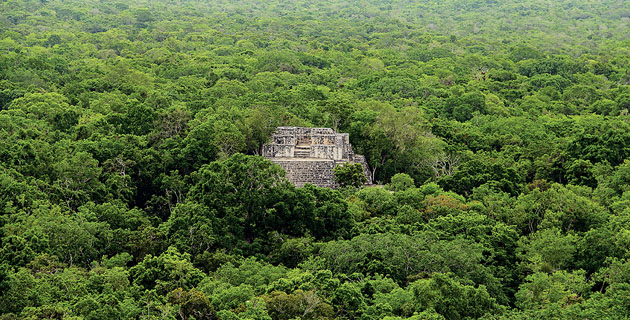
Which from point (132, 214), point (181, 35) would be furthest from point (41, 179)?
point (181, 35)

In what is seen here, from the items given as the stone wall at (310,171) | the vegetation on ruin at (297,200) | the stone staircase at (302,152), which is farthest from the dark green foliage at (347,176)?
the stone staircase at (302,152)

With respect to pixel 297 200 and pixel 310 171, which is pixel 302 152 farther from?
pixel 297 200

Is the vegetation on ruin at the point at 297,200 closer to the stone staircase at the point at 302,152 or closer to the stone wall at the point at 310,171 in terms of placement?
the stone wall at the point at 310,171

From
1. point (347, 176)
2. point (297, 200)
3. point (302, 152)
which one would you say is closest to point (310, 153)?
point (302, 152)

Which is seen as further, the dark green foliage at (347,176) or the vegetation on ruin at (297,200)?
the dark green foliage at (347,176)

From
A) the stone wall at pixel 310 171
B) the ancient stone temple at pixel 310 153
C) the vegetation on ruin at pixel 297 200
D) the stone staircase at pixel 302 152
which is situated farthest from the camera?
the stone staircase at pixel 302 152

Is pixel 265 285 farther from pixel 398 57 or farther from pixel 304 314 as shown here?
pixel 398 57
